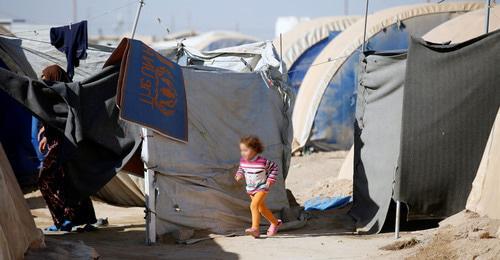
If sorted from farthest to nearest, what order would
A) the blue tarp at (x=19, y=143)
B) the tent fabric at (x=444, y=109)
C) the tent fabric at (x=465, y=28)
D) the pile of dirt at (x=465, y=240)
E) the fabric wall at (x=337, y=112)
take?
the fabric wall at (x=337, y=112)
the tent fabric at (x=465, y=28)
the blue tarp at (x=19, y=143)
the tent fabric at (x=444, y=109)
the pile of dirt at (x=465, y=240)

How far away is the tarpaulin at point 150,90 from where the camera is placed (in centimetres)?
773

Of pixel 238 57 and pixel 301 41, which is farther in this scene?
pixel 301 41

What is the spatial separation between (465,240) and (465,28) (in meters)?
6.11

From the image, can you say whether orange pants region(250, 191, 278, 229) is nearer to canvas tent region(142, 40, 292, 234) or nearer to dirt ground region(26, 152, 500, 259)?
dirt ground region(26, 152, 500, 259)

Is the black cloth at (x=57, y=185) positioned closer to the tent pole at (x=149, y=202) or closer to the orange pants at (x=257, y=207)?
the tent pole at (x=149, y=202)

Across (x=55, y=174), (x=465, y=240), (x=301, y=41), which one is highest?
(x=55, y=174)

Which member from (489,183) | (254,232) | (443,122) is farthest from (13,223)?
(489,183)

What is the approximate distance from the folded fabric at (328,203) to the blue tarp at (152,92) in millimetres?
2488

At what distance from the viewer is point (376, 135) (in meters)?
8.84

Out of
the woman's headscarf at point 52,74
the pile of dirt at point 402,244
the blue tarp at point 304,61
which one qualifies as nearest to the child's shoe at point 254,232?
the pile of dirt at point 402,244

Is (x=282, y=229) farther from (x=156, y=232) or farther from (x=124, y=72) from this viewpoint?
(x=124, y=72)

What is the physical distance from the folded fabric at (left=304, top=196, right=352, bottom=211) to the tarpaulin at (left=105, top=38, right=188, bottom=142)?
250cm

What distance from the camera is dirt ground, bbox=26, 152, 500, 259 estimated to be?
261 inches

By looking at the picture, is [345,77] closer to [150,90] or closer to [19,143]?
[19,143]
